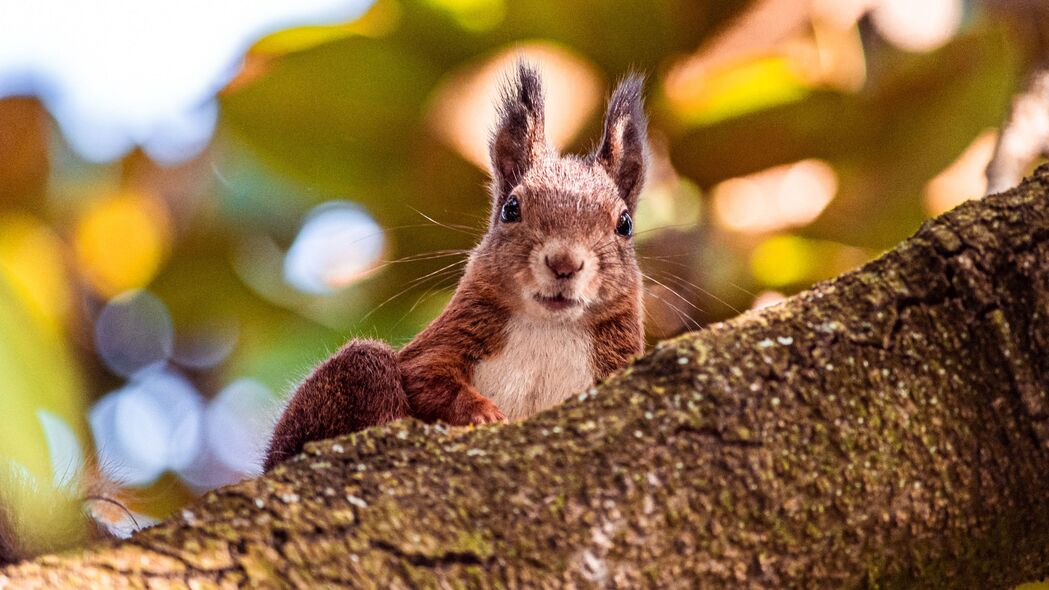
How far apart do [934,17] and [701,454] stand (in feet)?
11.3

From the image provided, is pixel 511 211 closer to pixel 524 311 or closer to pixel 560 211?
pixel 560 211

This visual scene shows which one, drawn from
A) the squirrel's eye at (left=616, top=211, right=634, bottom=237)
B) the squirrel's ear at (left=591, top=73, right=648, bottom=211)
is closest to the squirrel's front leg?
the squirrel's eye at (left=616, top=211, right=634, bottom=237)

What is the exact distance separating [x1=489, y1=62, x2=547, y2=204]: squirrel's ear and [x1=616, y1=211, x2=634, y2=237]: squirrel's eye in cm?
33

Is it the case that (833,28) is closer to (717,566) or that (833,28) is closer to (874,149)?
(874,149)

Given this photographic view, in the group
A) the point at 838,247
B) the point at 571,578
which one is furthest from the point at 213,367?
the point at 571,578

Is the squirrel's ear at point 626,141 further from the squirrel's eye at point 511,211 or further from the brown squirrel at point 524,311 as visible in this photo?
the squirrel's eye at point 511,211

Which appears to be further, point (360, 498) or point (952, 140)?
point (952, 140)

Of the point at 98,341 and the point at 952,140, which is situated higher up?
the point at 952,140

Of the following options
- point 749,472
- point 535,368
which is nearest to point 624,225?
point 535,368

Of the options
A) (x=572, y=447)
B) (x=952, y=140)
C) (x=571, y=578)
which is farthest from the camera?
(x=952, y=140)

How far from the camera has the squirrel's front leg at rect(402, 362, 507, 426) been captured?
7.34ft

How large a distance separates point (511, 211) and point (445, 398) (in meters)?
0.75

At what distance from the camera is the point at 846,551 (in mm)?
1240

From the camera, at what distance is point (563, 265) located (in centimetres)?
256
